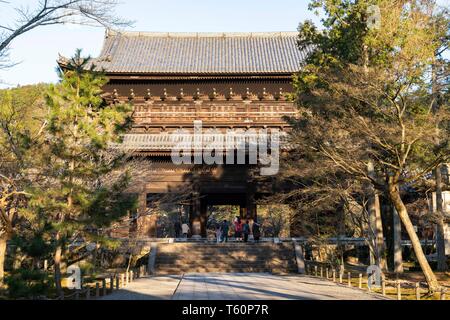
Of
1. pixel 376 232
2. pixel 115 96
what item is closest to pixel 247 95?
pixel 115 96

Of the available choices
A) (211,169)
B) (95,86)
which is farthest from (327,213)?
(95,86)

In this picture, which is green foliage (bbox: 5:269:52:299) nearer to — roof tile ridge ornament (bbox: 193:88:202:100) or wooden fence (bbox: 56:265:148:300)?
wooden fence (bbox: 56:265:148:300)

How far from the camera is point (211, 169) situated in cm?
2644

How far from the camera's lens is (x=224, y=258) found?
22156mm

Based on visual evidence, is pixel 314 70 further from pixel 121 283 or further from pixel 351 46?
pixel 121 283

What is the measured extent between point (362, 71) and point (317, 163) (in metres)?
3.14

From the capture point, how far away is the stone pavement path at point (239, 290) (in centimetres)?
1220

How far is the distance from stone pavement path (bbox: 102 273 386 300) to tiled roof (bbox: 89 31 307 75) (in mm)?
14179

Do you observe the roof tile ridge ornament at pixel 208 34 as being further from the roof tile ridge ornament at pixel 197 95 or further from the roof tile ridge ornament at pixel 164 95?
the roof tile ridge ornament at pixel 164 95

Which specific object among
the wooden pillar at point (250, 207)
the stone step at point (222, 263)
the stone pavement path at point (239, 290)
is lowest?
the stone pavement path at point (239, 290)

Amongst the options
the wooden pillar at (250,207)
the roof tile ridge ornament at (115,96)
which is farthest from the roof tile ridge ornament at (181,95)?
the wooden pillar at (250,207)

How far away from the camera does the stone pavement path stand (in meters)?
12.2

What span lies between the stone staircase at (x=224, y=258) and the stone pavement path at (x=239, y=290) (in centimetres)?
Result: 396

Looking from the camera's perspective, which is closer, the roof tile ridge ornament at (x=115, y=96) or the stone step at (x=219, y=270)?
the stone step at (x=219, y=270)
